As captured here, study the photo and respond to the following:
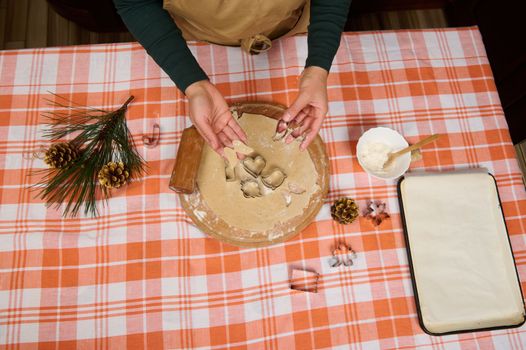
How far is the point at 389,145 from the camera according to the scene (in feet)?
3.20

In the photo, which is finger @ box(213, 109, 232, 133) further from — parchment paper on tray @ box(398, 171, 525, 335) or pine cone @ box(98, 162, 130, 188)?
parchment paper on tray @ box(398, 171, 525, 335)

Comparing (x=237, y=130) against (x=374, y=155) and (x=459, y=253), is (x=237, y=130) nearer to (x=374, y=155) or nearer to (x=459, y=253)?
(x=374, y=155)

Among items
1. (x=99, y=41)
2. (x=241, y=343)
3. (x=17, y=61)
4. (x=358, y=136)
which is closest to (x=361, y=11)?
(x=358, y=136)

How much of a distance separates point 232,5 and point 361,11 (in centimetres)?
133

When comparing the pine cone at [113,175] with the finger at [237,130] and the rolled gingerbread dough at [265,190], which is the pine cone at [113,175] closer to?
the rolled gingerbread dough at [265,190]

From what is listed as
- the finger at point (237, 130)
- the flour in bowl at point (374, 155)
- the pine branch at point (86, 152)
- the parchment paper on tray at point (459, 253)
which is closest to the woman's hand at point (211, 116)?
the finger at point (237, 130)

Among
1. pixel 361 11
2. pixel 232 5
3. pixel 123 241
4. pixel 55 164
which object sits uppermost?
pixel 361 11

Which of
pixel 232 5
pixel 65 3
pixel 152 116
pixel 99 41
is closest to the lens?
pixel 232 5

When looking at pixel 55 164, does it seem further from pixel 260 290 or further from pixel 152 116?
pixel 260 290

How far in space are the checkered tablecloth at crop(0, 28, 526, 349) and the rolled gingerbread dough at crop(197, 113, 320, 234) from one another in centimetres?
7

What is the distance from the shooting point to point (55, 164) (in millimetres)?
941

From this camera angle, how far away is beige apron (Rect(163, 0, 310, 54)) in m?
0.89

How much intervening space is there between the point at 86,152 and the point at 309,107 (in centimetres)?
62

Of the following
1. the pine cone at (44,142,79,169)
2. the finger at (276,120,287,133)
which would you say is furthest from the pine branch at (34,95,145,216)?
the finger at (276,120,287,133)
